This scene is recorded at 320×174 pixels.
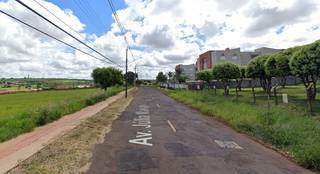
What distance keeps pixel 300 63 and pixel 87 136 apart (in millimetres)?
11201

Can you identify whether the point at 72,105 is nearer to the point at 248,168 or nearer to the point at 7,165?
the point at 7,165

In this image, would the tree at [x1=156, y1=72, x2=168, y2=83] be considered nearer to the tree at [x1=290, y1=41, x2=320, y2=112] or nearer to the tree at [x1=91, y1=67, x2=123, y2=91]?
the tree at [x1=91, y1=67, x2=123, y2=91]

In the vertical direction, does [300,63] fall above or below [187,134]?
above

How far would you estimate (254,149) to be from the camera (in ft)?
34.8

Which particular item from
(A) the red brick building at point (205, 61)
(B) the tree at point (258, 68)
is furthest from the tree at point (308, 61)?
(A) the red brick building at point (205, 61)

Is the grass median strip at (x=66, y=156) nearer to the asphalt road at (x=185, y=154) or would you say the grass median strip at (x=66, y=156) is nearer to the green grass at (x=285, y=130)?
the asphalt road at (x=185, y=154)

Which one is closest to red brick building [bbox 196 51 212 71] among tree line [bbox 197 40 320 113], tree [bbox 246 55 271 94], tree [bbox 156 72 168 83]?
tree [bbox 156 72 168 83]

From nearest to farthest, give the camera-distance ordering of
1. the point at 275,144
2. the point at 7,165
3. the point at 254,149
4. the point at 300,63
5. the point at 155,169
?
the point at 155,169
the point at 7,165
the point at 254,149
the point at 275,144
the point at 300,63

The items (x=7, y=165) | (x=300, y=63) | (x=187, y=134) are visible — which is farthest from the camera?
(x=300, y=63)

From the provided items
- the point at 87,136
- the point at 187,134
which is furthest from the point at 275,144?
the point at 87,136

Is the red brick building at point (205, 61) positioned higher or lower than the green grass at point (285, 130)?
higher

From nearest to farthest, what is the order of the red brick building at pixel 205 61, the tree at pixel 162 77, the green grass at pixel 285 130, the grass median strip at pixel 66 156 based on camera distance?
1. the grass median strip at pixel 66 156
2. the green grass at pixel 285 130
3. the red brick building at pixel 205 61
4. the tree at pixel 162 77

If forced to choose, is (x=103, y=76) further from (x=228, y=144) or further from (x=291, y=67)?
(x=228, y=144)

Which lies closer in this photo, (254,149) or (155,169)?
(155,169)
